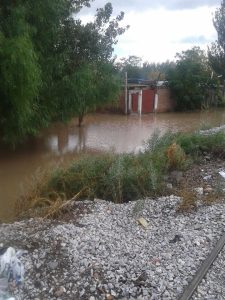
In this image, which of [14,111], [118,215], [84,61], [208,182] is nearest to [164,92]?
[84,61]

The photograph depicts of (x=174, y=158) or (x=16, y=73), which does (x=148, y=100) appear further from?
(x=174, y=158)

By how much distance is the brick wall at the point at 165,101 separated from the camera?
84.4 ft

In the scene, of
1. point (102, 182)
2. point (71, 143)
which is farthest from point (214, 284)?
point (71, 143)

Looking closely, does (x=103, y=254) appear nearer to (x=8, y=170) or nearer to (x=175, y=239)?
(x=175, y=239)

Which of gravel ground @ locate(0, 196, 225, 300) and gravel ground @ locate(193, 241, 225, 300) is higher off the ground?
gravel ground @ locate(0, 196, 225, 300)

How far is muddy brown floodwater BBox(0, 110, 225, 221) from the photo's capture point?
961 centimetres

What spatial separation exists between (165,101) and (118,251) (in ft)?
75.7

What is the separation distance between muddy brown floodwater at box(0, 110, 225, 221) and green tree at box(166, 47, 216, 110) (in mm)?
2872

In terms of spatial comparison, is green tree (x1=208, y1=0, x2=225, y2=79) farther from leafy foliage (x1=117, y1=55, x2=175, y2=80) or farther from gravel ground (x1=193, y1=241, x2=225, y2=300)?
gravel ground (x1=193, y1=241, x2=225, y2=300)

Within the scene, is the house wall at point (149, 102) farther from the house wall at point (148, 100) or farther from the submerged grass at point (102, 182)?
the submerged grass at point (102, 182)

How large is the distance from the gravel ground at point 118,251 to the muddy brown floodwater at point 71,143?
237 centimetres

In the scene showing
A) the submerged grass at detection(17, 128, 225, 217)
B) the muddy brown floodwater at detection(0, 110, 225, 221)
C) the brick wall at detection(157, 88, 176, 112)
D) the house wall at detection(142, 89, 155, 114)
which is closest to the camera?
the submerged grass at detection(17, 128, 225, 217)

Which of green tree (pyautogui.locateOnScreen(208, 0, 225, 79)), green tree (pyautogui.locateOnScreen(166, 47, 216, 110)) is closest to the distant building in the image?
green tree (pyautogui.locateOnScreen(166, 47, 216, 110))

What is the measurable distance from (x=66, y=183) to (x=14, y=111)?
5.01 m
